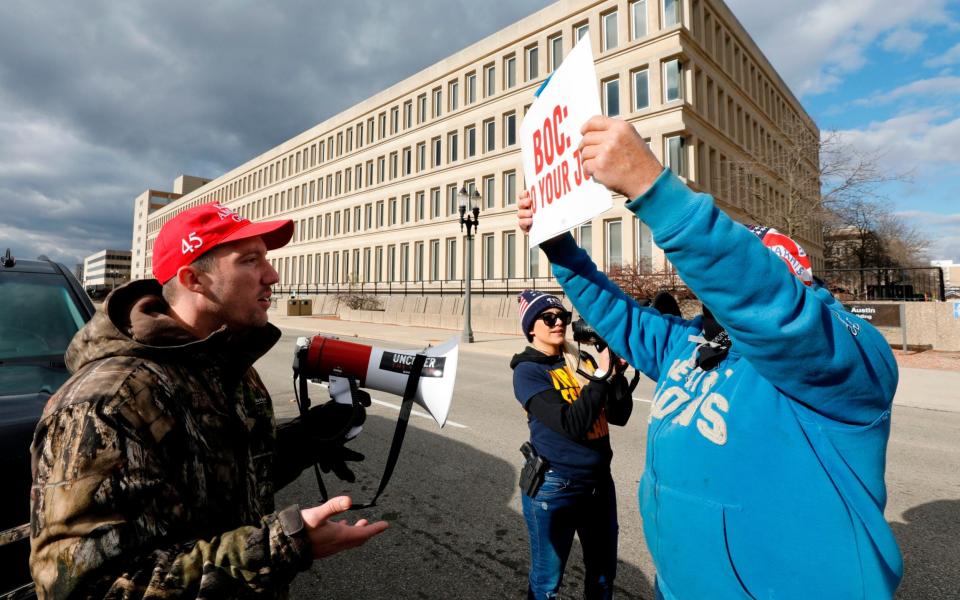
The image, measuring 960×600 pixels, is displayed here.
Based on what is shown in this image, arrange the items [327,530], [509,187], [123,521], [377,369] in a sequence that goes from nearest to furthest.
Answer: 1. [123,521]
2. [327,530]
3. [377,369]
4. [509,187]

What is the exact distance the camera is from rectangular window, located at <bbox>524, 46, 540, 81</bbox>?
95.9 ft

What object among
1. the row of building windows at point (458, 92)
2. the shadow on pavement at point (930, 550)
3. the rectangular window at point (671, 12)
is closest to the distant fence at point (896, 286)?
the rectangular window at point (671, 12)

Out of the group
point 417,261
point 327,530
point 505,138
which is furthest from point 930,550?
point 417,261

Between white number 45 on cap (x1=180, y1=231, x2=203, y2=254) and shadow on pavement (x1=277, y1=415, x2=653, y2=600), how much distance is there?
2376 mm

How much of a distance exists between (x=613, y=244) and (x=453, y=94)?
17634mm

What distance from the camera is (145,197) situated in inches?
3659

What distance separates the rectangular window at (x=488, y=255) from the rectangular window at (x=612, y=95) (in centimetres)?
1034

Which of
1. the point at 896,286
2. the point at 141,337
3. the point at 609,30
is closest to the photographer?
the point at 141,337

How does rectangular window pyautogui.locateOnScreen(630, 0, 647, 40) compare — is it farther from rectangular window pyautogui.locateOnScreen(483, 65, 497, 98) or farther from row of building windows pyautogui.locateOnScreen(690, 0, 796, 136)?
rectangular window pyautogui.locateOnScreen(483, 65, 497, 98)

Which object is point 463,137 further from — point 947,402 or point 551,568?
point 551,568

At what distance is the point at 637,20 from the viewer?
82.7ft

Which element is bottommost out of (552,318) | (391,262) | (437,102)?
(552,318)

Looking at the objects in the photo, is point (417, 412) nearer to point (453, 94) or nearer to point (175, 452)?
point (175, 452)

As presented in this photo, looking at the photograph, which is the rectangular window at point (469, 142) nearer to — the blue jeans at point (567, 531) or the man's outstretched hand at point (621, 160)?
the blue jeans at point (567, 531)
